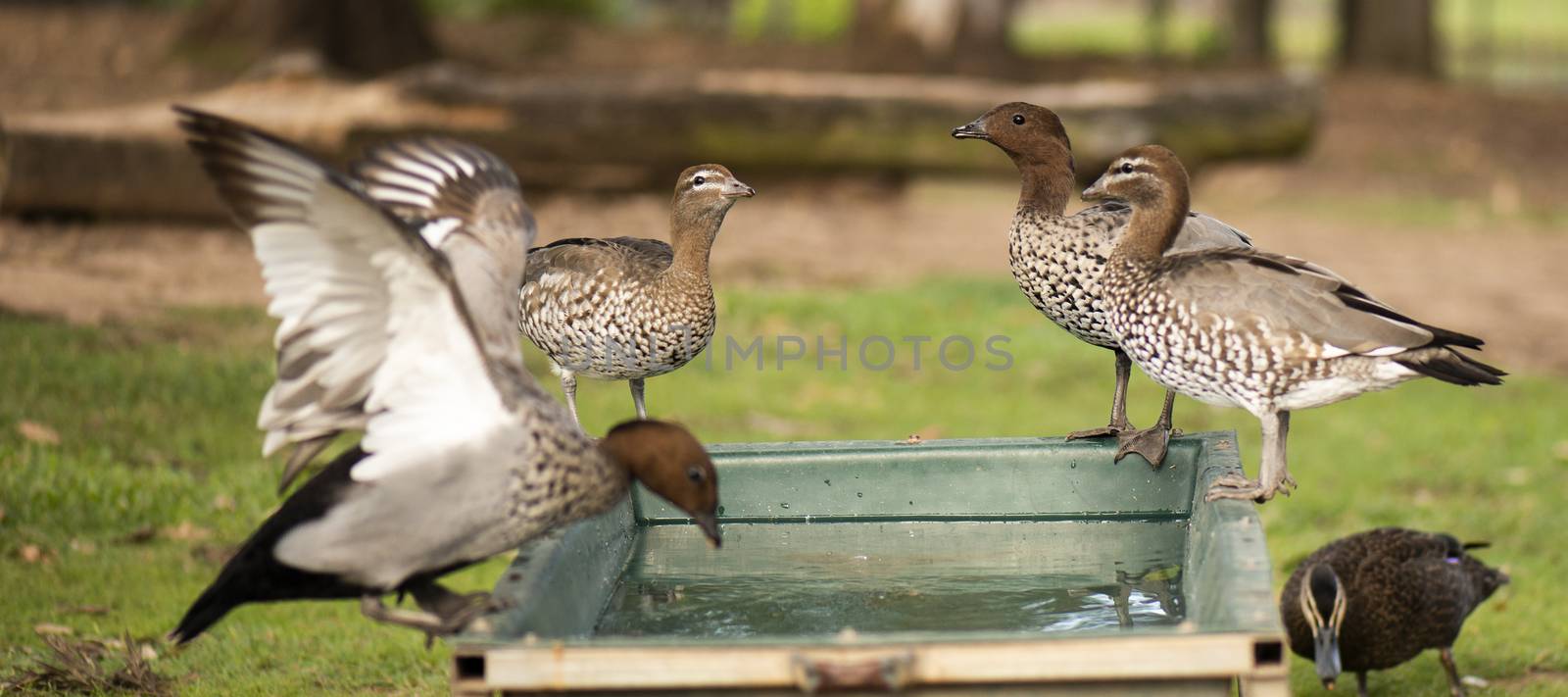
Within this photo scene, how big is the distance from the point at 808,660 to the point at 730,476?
2143 mm

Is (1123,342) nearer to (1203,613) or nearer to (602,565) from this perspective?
(1203,613)

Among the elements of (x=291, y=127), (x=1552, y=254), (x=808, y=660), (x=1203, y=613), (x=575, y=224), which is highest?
(x=808, y=660)

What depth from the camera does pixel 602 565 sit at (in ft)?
17.5

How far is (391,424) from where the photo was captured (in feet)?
14.7

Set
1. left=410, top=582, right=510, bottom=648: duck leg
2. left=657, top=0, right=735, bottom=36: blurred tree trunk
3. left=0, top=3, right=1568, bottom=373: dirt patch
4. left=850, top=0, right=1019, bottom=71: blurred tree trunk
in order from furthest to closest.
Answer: left=657, top=0, right=735, bottom=36: blurred tree trunk → left=850, top=0, right=1019, bottom=71: blurred tree trunk → left=0, top=3, right=1568, bottom=373: dirt patch → left=410, top=582, right=510, bottom=648: duck leg

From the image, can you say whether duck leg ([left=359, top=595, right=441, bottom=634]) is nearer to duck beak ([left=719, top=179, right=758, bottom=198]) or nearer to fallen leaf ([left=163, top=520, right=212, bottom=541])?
duck beak ([left=719, top=179, right=758, bottom=198])

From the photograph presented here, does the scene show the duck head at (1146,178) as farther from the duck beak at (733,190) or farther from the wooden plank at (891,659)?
the wooden plank at (891,659)

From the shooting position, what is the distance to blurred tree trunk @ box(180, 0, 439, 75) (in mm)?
18062

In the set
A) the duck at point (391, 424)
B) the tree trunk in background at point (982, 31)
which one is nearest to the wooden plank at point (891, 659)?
the duck at point (391, 424)

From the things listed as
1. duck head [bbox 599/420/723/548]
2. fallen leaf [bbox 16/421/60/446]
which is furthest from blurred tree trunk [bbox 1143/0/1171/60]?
duck head [bbox 599/420/723/548]

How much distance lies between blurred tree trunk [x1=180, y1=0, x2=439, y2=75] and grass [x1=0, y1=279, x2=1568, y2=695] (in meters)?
7.11

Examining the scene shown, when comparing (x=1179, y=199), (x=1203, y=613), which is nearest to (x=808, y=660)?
(x=1203, y=613)

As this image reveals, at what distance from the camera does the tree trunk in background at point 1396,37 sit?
26781 millimetres

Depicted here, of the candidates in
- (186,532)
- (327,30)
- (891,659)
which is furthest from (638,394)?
(327,30)
